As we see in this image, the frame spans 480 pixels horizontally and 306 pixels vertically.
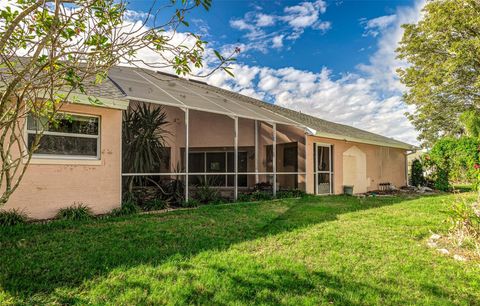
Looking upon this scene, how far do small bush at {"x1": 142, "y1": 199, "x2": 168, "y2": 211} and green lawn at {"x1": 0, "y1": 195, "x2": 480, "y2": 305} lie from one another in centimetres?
172

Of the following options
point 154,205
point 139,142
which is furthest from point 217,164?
point 154,205

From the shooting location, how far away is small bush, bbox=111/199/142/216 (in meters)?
8.24

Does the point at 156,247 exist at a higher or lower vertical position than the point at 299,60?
lower

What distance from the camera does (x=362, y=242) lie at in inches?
229

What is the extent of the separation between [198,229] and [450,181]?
17.0m

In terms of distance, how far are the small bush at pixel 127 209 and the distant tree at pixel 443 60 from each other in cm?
2121

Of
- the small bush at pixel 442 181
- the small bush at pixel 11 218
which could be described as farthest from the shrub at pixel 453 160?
the small bush at pixel 11 218

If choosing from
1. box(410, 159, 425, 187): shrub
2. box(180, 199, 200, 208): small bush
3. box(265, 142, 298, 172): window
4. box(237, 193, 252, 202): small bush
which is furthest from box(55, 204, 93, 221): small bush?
box(410, 159, 425, 187): shrub

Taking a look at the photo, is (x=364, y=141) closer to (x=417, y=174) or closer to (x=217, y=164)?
(x=417, y=174)

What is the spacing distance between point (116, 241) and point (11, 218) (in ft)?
9.63

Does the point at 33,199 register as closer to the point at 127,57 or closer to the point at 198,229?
the point at 198,229

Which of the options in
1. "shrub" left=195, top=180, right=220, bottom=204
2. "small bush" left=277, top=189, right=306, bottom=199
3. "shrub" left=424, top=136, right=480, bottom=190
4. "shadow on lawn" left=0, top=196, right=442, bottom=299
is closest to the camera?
"shadow on lawn" left=0, top=196, right=442, bottom=299

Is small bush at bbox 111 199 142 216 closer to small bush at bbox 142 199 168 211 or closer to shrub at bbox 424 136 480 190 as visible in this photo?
small bush at bbox 142 199 168 211

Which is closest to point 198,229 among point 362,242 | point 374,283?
point 362,242
